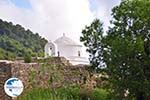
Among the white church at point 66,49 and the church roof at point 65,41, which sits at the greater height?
the church roof at point 65,41

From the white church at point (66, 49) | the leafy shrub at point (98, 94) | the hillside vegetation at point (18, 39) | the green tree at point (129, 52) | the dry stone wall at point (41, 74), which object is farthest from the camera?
the hillside vegetation at point (18, 39)

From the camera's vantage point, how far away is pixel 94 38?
20.4 m

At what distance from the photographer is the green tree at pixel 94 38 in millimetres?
20312

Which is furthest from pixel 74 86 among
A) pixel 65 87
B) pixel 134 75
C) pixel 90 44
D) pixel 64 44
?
pixel 64 44

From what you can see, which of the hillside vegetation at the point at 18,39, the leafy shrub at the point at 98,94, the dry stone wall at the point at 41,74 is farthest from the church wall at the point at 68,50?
the hillside vegetation at the point at 18,39

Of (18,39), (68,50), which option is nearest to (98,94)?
(68,50)

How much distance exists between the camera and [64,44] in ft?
130

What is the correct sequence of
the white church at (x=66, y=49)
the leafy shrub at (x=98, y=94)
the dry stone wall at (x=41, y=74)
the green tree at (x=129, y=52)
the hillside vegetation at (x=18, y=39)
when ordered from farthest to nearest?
1. the hillside vegetation at (x=18, y=39)
2. the white church at (x=66, y=49)
3. the dry stone wall at (x=41, y=74)
4. the leafy shrub at (x=98, y=94)
5. the green tree at (x=129, y=52)

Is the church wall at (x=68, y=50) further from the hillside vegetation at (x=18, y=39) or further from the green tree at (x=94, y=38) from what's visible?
the hillside vegetation at (x=18, y=39)

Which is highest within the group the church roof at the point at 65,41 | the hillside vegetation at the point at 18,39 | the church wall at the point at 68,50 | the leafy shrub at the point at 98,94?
the hillside vegetation at the point at 18,39

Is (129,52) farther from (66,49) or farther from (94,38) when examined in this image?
(66,49)

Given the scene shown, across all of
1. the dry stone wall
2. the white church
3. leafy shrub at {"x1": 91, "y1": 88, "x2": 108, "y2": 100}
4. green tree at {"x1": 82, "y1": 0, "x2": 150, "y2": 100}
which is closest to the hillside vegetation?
the white church

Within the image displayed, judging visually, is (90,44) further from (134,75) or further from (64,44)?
(64,44)

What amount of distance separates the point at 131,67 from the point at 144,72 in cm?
57
